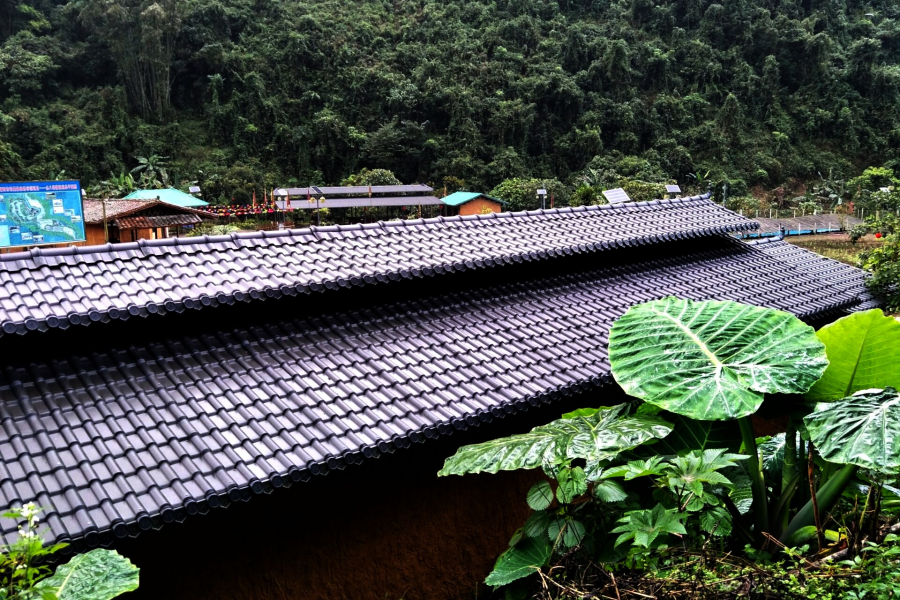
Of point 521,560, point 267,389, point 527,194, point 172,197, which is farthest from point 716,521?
point 527,194

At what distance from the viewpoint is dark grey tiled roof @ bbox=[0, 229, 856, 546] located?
140 inches

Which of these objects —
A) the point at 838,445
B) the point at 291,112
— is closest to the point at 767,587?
the point at 838,445

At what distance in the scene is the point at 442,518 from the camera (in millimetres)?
5137

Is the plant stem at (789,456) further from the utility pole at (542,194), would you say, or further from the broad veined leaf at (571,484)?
the utility pole at (542,194)

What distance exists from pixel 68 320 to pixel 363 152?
1753 inches

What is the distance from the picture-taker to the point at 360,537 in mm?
4691

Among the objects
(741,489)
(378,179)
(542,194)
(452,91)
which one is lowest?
(378,179)

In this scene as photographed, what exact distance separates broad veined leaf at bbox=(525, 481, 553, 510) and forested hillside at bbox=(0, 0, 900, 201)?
41528mm

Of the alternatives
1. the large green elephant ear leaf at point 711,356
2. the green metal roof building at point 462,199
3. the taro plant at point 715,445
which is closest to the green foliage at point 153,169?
the green metal roof building at point 462,199

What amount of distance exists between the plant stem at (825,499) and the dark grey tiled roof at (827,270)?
6.97 m

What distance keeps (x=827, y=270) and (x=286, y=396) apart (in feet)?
29.7

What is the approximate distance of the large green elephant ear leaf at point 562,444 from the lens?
3.08m

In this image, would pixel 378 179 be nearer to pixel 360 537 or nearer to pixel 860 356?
pixel 360 537

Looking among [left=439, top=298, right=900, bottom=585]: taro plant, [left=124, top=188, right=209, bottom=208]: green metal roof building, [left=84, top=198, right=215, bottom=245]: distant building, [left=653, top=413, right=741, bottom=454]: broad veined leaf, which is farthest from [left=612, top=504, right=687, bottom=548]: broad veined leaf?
[left=124, top=188, right=209, bottom=208]: green metal roof building
